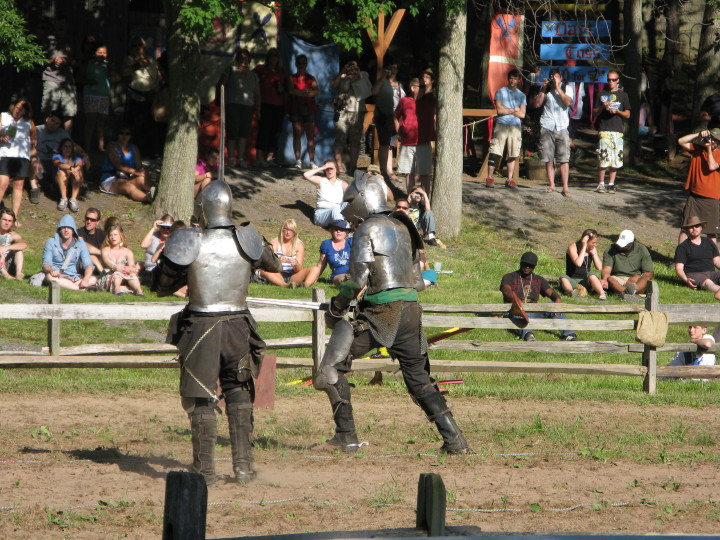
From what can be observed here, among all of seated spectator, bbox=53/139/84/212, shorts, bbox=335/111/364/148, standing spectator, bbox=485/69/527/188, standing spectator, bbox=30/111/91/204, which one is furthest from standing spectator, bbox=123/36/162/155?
standing spectator, bbox=485/69/527/188

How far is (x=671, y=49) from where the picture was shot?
89.0ft

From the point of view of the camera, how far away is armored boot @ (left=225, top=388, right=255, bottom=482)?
668 cm

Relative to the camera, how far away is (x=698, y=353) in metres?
11.4

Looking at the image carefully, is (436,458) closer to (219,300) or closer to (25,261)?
(219,300)

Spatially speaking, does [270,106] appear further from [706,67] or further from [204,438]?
[204,438]

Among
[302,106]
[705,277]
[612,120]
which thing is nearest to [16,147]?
[302,106]

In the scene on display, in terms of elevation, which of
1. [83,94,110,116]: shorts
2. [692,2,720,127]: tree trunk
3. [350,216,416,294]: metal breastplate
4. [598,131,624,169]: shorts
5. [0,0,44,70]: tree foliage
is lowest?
[350,216,416,294]: metal breastplate

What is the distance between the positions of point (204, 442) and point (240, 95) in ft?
35.0

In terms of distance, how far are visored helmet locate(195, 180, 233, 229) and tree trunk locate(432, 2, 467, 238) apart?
9.91 meters

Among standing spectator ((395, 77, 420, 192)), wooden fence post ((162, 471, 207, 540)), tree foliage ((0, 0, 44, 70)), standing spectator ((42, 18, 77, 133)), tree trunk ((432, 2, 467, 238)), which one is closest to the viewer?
wooden fence post ((162, 471, 207, 540))

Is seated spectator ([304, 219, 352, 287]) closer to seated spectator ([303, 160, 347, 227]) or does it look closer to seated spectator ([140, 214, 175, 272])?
seated spectator ([303, 160, 347, 227])

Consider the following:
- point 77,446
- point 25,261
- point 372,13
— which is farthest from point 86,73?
point 77,446

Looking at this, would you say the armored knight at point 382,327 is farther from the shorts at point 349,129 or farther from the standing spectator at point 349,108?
the shorts at point 349,129

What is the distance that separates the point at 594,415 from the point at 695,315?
7.34ft
